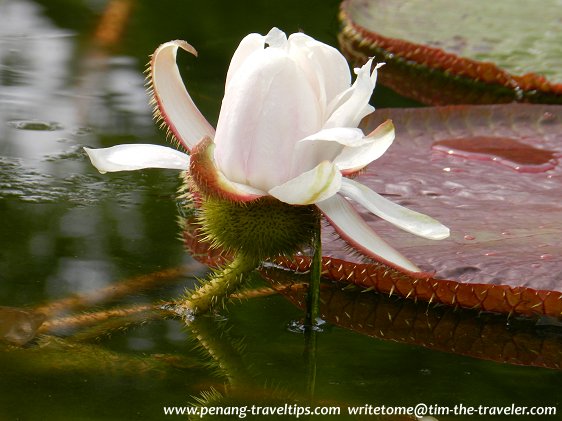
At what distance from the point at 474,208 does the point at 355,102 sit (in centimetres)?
41

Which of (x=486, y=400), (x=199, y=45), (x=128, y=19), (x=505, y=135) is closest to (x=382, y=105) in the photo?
(x=505, y=135)

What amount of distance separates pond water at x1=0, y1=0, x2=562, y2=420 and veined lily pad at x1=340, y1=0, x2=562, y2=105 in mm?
696

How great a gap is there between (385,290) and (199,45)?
1.10m

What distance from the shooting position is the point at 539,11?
2049 mm

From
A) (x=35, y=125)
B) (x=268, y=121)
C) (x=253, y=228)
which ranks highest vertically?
(x=268, y=121)

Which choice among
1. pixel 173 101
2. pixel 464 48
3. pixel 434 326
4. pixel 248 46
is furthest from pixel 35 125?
pixel 464 48

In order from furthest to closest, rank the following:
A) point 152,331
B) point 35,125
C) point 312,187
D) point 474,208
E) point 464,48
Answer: point 464,48, point 35,125, point 474,208, point 152,331, point 312,187

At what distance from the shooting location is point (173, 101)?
3.39 ft

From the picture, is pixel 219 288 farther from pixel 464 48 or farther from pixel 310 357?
pixel 464 48

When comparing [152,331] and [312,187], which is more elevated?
[312,187]

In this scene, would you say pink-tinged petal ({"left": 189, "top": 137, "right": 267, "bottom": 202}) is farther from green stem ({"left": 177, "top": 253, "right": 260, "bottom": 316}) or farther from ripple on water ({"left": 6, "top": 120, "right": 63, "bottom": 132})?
ripple on water ({"left": 6, "top": 120, "right": 63, "bottom": 132})

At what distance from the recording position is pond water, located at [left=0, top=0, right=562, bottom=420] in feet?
2.86

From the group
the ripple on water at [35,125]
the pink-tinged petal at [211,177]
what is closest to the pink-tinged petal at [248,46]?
the pink-tinged petal at [211,177]

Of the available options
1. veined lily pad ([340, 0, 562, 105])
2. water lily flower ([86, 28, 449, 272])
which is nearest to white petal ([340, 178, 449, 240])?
water lily flower ([86, 28, 449, 272])
